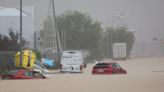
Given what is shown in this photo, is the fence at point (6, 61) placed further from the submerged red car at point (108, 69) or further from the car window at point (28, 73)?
the car window at point (28, 73)

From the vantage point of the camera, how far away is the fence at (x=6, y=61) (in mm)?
51237

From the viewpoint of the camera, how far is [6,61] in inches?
2094

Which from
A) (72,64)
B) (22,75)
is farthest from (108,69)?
(22,75)

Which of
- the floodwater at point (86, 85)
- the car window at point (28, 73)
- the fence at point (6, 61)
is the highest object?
the fence at point (6, 61)

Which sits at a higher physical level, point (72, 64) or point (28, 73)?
point (72, 64)

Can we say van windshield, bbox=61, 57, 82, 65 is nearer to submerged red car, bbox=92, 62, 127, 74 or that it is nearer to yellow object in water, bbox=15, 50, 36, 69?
submerged red car, bbox=92, 62, 127, 74

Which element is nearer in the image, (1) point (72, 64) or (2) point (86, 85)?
(2) point (86, 85)

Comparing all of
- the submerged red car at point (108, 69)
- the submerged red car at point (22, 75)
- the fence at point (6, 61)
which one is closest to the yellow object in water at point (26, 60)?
the fence at point (6, 61)

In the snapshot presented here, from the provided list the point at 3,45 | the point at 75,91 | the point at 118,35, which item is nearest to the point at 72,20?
the point at 118,35

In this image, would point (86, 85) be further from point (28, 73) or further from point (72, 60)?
point (72, 60)

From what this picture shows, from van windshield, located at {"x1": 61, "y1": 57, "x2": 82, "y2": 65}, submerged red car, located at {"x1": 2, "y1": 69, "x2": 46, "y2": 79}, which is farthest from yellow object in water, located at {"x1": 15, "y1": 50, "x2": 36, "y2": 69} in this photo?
submerged red car, located at {"x1": 2, "y1": 69, "x2": 46, "y2": 79}

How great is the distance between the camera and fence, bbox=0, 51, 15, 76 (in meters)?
51.2

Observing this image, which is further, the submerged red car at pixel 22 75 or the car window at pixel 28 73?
the car window at pixel 28 73

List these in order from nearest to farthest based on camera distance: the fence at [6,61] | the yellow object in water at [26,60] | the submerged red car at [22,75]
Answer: the submerged red car at [22,75] → the fence at [6,61] → the yellow object in water at [26,60]
